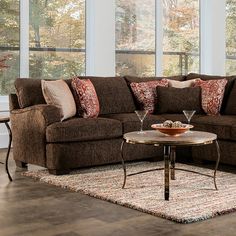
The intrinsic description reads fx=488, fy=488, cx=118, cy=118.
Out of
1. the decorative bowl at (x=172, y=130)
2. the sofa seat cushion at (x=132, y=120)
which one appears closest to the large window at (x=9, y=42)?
the sofa seat cushion at (x=132, y=120)

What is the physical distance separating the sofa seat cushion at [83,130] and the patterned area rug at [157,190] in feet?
1.06

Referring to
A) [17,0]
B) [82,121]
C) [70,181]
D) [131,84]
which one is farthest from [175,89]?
[17,0]

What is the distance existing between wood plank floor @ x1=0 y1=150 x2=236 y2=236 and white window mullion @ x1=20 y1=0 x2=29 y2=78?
284cm

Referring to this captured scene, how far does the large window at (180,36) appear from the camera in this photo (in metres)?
7.85

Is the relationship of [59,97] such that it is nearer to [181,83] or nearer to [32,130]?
[32,130]

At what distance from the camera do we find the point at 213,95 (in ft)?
17.2

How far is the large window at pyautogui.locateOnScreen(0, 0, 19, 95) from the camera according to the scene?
6156mm

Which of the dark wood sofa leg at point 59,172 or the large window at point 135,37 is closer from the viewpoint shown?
the dark wood sofa leg at point 59,172

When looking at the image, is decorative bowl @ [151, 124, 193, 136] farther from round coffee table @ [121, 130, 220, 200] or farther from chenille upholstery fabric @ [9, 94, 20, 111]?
chenille upholstery fabric @ [9, 94, 20, 111]

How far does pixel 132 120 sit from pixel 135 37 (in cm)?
297

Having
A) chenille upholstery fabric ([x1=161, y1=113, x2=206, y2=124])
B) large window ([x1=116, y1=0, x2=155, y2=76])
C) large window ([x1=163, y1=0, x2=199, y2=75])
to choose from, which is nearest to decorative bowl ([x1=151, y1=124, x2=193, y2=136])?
chenille upholstery fabric ([x1=161, y1=113, x2=206, y2=124])

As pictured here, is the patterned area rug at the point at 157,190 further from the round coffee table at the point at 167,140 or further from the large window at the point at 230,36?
the large window at the point at 230,36

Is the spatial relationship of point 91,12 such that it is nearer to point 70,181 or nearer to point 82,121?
point 82,121

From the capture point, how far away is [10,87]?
627 cm
